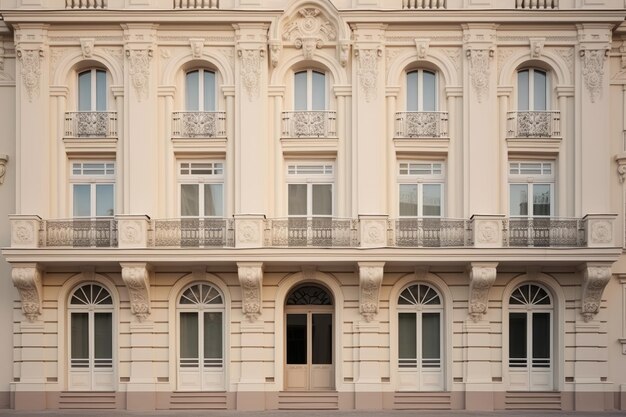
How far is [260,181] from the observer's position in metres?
29.0

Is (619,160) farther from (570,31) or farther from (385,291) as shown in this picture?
(385,291)

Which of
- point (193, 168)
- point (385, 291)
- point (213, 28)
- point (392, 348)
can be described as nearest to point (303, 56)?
point (213, 28)

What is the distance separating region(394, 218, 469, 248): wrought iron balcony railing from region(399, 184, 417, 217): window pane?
936mm

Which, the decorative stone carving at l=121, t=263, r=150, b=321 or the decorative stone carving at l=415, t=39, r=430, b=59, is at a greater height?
the decorative stone carving at l=415, t=39, r=430, b=59

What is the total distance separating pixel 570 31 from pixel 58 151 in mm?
17423

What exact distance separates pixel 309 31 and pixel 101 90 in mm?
7340

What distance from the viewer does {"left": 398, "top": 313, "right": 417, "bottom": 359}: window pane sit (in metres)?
29.7

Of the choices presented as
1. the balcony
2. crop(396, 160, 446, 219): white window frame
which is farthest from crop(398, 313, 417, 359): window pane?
the balcony

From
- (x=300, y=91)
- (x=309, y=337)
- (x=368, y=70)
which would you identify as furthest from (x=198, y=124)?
(x=309, y=337)

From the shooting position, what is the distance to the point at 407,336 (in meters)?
29.7

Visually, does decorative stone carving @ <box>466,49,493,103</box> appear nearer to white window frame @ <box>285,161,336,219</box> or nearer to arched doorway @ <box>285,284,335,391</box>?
white window frame @ <box>285,161,336,219</box>

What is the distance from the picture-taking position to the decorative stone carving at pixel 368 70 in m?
29.2

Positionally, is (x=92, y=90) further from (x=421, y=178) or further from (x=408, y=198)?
(x=421, y=178)

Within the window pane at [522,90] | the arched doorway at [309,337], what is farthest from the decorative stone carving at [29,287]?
the window pane at [522,90]
